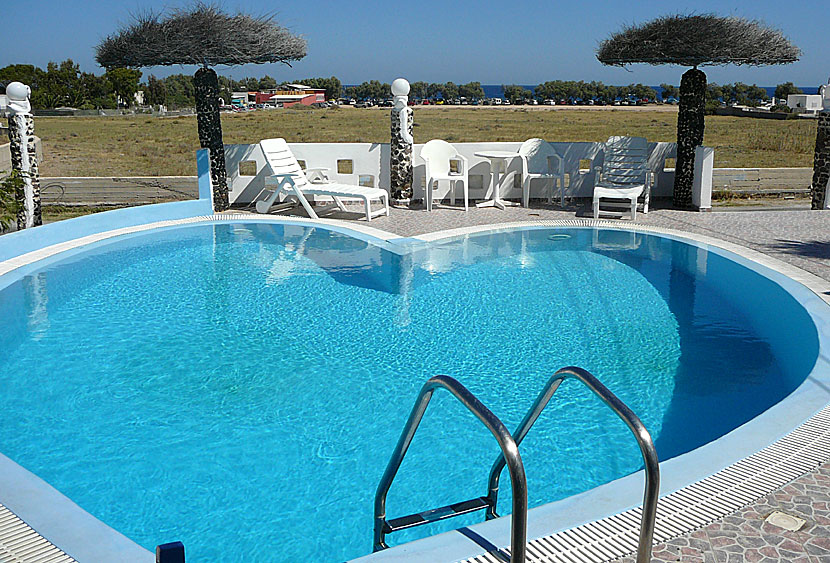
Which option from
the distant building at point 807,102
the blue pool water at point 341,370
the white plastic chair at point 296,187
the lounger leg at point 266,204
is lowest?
the blue pool water at point 341,370

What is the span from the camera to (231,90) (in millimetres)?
64812

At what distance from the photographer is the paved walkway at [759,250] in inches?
112

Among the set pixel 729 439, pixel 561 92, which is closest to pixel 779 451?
pixel 729 439

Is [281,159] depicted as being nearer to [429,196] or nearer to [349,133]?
[429,196]

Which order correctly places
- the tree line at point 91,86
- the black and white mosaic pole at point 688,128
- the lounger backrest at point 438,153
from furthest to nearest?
the tree line at point 91,86 → the lounger backrest at point 438,153 → the black and white mosaic pole at point 688,128

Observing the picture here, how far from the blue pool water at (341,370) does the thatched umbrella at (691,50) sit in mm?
2475

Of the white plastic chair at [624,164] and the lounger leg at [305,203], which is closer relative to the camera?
the lounger leg at [305,203]

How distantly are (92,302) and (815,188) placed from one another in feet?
31.9

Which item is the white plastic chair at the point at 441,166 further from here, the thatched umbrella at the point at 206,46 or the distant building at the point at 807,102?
the distant building at the point at 807,102

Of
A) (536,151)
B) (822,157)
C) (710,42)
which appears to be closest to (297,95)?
(536,151)

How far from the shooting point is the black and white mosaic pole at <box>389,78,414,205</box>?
1119 cm

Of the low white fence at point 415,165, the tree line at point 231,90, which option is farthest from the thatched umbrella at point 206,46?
the tree line at point 231,90

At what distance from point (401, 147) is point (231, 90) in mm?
57545

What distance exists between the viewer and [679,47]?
1016cm
